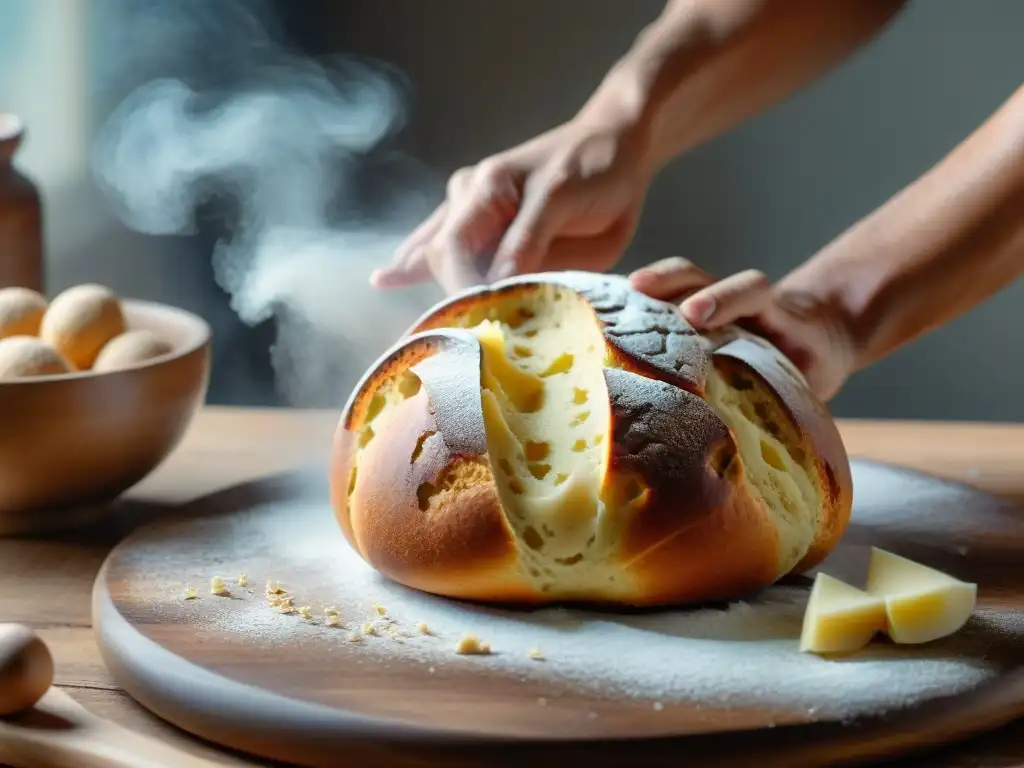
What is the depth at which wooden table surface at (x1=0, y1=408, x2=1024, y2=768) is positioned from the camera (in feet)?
3.04

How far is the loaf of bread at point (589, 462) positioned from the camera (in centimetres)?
104

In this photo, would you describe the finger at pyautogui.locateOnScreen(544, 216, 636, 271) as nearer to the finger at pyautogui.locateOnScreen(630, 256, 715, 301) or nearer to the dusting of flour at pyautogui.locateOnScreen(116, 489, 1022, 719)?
the finger at pyautogui.locateOnScreen(630, 256, 715, 301)

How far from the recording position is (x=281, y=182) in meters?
2.23

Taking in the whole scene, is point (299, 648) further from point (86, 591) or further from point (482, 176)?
point (482, 176)

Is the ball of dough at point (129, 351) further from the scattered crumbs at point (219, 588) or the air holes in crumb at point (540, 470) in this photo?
the air holes in crumb at point (540, 470)

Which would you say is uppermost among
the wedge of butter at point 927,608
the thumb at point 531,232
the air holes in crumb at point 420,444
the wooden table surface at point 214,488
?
the thumb at point 531,232

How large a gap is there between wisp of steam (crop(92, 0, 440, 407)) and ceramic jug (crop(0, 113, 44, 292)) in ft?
0.97

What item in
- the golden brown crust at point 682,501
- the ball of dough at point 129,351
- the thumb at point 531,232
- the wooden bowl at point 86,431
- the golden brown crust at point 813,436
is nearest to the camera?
the golden brown crust at point 682,501

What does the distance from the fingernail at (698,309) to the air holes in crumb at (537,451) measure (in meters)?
0.21

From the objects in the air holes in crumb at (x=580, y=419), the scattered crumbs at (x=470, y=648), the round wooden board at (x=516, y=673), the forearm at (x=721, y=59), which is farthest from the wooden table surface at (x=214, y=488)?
the forearm at (x=721, y=59)

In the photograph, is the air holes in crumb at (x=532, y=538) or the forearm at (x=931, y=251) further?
the forearm at (x=931, y=251)

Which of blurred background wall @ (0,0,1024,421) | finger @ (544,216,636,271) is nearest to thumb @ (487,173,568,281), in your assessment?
finger @ (544,216,636,271)

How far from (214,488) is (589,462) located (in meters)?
0.68

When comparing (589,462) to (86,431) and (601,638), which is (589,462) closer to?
(601,638)
